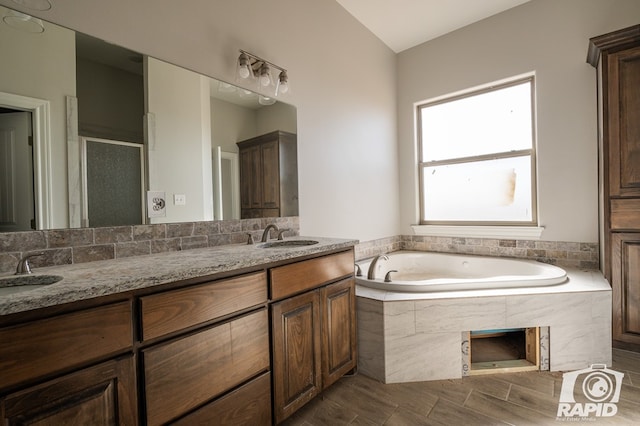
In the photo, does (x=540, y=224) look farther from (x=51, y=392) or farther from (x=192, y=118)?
(x=51, y=392)

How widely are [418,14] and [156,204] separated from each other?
290cm

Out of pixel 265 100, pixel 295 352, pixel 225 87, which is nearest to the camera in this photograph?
pixel 295 352

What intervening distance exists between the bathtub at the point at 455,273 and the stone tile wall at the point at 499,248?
129 millimetres

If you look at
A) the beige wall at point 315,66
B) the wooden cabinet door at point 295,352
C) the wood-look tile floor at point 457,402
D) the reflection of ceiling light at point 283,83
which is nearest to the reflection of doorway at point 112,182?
the beige wall at point 315,66

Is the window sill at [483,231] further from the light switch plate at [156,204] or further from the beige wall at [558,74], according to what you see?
the light switch plate at [156,204]

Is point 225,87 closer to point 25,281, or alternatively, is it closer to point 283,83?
point 283,83

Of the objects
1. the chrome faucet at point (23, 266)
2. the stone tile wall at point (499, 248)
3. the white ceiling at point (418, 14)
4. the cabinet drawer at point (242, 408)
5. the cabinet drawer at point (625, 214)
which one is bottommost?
the cabinet drawer at point (242, 408)

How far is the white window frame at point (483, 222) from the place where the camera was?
290 cm

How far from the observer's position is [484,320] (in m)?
2.00

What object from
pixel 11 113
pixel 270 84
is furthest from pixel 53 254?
pixel 270 84

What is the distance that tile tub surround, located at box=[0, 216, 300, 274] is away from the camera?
118 centimetres

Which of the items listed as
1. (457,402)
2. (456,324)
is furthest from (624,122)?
(457,402)

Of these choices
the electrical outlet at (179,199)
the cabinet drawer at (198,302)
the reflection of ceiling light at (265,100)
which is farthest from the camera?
the reflection of ceiling light at (265,100)

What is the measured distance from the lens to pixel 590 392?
1.80 m
